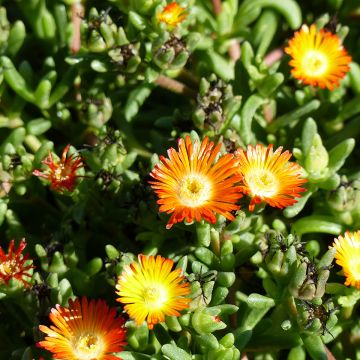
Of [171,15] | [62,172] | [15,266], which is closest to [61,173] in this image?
[62,172]

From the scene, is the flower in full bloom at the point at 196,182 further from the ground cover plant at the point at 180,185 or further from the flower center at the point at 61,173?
the flower center at the point at 61,173

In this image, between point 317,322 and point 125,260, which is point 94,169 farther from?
point 317,322

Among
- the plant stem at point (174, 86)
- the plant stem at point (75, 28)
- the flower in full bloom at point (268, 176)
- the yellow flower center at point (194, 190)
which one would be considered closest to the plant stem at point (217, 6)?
the plant stem at point (174, 86)

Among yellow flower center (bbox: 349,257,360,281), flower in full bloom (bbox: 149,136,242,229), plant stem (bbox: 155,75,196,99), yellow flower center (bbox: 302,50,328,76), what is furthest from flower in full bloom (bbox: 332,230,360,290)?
plant stem (bbox: 155,75,196,99)

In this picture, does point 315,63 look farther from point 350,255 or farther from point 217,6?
point 350,255

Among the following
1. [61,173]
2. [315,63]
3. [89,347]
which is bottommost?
[89,347]

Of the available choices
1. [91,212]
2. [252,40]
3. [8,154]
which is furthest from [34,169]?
[252,40]
